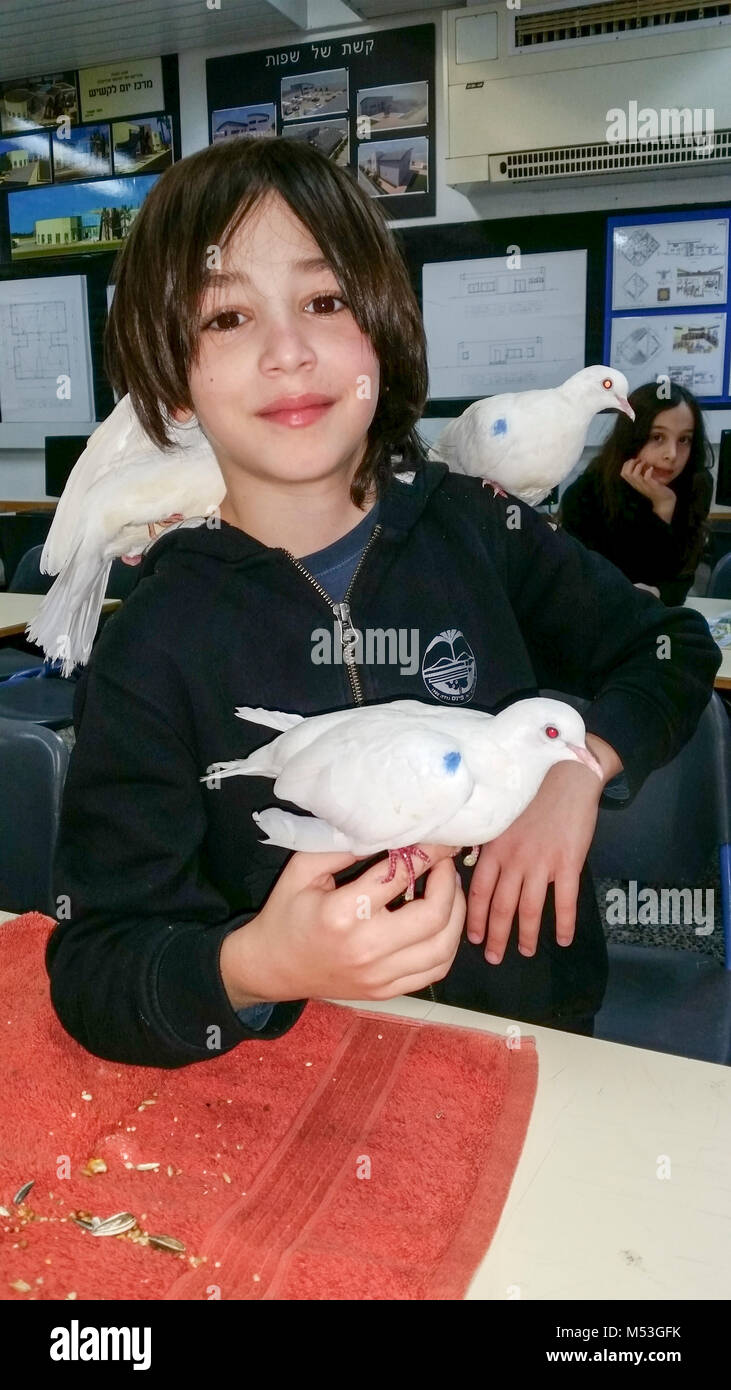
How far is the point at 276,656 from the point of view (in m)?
0.90

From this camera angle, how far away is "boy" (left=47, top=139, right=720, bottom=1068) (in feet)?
2.30

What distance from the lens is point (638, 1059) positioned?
2.36 feet

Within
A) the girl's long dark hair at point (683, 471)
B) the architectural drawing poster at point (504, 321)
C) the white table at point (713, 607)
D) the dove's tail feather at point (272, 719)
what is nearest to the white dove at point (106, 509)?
the dove's tail feather at point (272, 719)

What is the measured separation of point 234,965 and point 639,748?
0.48m

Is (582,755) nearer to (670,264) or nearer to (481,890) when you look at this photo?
(481,890)

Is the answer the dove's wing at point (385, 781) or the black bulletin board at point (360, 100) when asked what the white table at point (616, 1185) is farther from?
the black bulletin board at point (360, 100)

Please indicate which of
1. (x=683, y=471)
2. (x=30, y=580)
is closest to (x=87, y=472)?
(x=683, y=471)

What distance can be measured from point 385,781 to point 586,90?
136 inches

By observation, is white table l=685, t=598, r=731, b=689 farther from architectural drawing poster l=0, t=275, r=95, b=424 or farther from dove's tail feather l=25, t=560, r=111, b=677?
architectural drawing poster l=0, t=275, r=95, b=424

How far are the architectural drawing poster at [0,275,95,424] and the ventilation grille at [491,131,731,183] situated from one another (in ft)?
6.46

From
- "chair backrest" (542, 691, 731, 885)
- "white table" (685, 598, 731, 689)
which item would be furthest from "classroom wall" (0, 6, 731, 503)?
"chair backrest" (542, 691, 731, 885)
